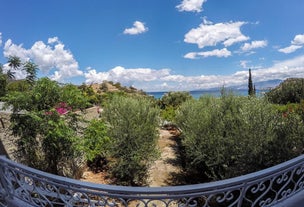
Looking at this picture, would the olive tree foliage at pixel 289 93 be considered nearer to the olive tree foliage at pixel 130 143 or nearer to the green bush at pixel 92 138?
the olive tree foliage at pixel 130 143

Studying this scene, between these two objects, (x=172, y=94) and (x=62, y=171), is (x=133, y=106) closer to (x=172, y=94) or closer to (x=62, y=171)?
(x=62, y=171)

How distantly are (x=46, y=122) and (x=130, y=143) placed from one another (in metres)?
2.87

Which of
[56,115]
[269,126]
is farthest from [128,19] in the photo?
[269,126]

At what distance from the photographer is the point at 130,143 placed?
279 inches

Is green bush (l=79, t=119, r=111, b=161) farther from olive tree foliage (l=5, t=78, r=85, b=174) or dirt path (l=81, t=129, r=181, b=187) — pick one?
dirt path (l=81, t=129, r=181, b=187)

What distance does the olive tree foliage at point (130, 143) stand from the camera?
688 cm

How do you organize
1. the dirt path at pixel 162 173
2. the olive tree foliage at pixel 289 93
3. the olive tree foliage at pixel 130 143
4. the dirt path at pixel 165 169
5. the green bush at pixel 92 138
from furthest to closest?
the olive tree foliage at pixel 289 93 → the dirt path at pixel 165 169 → the dirt path at pixel 162 173 → the olive tree foliage at pixel 130 143 → the green bush at pixel 92 138

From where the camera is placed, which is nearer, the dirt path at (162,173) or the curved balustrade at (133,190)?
the curved balustrade at (133,190)

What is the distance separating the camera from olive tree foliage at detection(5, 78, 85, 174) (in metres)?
4.79

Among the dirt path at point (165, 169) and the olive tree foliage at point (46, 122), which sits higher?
the olive tree foliage at point (46, 122)

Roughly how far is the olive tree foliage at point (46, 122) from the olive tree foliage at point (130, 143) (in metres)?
1.71

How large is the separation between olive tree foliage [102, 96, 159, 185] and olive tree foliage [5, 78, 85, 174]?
1713 millimetres

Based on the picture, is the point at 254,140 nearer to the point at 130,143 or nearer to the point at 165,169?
the point at 130,143

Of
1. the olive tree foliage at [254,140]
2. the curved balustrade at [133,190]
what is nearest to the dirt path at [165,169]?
the olive tree foliage at [254,140]
